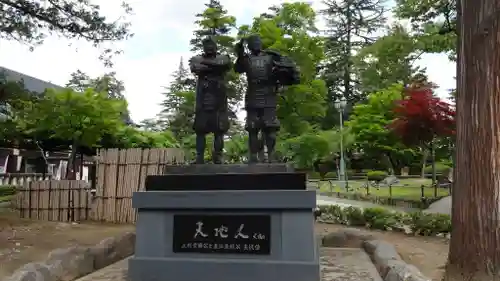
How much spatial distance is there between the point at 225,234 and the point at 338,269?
1769 mm

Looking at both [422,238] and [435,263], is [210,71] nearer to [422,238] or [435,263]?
[435,263]

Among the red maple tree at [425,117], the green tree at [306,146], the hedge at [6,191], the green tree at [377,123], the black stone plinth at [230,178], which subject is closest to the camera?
the black stone plinth at [230,178]

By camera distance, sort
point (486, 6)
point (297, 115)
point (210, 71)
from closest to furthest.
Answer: point (486, 6) < point (210, 71) < point (297, 115)

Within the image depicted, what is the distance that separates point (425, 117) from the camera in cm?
1669

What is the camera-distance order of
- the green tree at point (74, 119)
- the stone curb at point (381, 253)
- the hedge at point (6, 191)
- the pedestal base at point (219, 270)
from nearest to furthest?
the stone curb at point (381, 253) → the pedestal base at point (219, 270) → the green tree at point (74, 119) → the hedge at point (6, 191)

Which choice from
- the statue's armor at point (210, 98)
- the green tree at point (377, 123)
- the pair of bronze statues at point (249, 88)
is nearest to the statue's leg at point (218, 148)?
the pair of bronze statues at point (249, 88)

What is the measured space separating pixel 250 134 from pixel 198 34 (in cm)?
2447

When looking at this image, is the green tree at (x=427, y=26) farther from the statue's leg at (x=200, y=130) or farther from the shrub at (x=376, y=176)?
the shrub at (x=376, y=176)

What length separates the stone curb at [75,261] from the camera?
504cm

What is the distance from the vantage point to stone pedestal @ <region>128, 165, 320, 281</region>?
204 inches

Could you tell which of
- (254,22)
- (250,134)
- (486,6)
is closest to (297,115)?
(254,22)

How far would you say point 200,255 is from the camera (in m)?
5.43

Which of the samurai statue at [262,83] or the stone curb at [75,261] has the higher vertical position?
the samurai statue at [262,83]

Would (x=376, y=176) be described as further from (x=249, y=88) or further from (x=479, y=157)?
(x=479, y=157)
